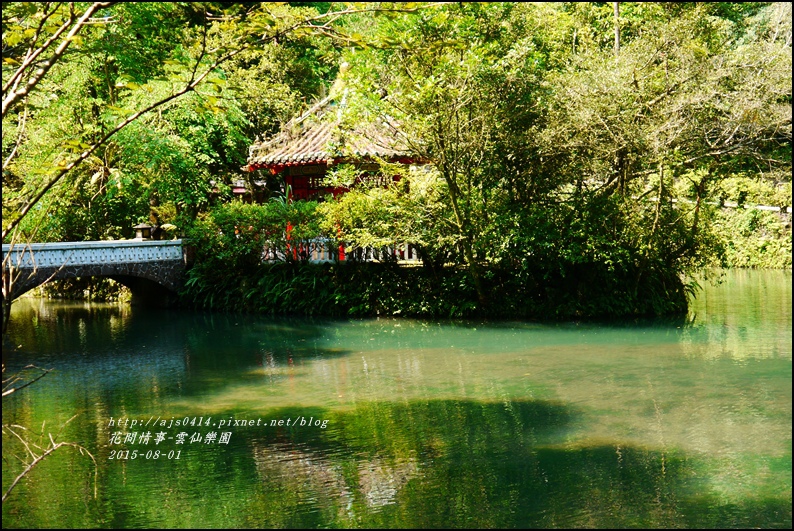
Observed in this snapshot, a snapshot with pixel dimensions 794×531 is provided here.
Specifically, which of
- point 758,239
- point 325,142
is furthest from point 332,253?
point 758,239

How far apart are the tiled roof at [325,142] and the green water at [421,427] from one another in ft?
10.8

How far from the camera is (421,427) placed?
692 cm

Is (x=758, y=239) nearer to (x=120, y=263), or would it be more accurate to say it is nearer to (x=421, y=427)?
(x=120, y=263)

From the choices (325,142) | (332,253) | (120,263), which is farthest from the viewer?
(325,142)

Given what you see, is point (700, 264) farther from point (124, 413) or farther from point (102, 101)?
point (102, 101)

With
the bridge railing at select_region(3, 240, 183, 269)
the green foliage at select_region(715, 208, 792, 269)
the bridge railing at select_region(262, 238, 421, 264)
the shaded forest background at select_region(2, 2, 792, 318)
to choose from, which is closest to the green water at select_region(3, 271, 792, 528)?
the shaded forest background at select_region(2, 2, 792, 318)

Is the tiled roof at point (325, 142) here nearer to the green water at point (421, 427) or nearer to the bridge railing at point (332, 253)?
the bridge railing at point (332, 253)

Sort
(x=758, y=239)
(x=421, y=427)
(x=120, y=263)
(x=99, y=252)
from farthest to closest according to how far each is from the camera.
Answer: (x=758, y=239) < (x=120, y=263) < (x=99, y=252) < (x=421, y=427)

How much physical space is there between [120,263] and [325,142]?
472cm

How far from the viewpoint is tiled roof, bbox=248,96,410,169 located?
13.4 meters

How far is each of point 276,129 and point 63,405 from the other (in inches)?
474

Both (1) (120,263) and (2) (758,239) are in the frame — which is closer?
(1) (120,263)

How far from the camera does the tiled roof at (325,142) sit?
1338 centimetres

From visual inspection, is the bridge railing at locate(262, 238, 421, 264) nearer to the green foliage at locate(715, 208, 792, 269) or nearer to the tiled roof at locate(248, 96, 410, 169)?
the tiled roof at locate(248, 96, 410, 169)
